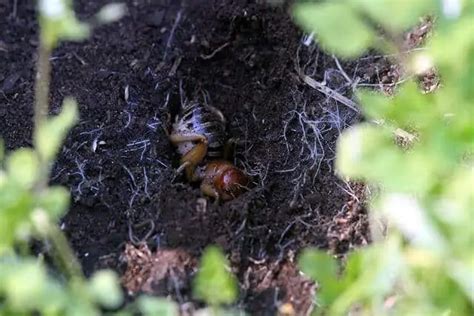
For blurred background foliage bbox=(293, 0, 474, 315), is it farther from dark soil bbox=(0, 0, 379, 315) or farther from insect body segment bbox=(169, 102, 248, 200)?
insect body segment bbox=(169, 102, 248, 200)

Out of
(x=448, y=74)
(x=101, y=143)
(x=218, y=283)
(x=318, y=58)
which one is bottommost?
(x=101, y=143)

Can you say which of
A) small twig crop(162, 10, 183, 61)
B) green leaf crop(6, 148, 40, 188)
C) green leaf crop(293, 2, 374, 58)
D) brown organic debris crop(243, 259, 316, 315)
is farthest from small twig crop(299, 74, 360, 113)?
green leaf crop(6, 148, 40, 188)

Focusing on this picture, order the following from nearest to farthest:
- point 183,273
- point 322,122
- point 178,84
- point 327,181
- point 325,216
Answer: point 183,273 < point 325,216 < point 327,181 < point 322,122 < point 178,84

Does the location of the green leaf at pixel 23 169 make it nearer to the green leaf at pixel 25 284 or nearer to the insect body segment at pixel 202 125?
the green leaf at pixel 25 284

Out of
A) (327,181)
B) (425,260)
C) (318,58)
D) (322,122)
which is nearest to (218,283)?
(425,260)

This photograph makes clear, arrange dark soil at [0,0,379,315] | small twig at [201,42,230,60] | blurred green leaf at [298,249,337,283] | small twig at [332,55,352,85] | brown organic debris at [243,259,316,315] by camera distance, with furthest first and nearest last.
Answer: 1. small twig at [201,42,230,60]
2. small twig at [332,55,352,85]
3. dark soil at [0,0,379,315]
4. brown organic debris at [243,259,316,315]
5. blurred green leaf at [298,249,337,283]

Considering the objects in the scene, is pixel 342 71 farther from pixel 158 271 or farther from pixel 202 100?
pixel 158 271

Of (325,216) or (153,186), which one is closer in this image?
(325,216)

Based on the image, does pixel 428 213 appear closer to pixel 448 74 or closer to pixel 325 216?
pixel 448 74

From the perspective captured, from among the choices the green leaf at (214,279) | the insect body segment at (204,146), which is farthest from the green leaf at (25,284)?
the insect body segment at (204,146)
